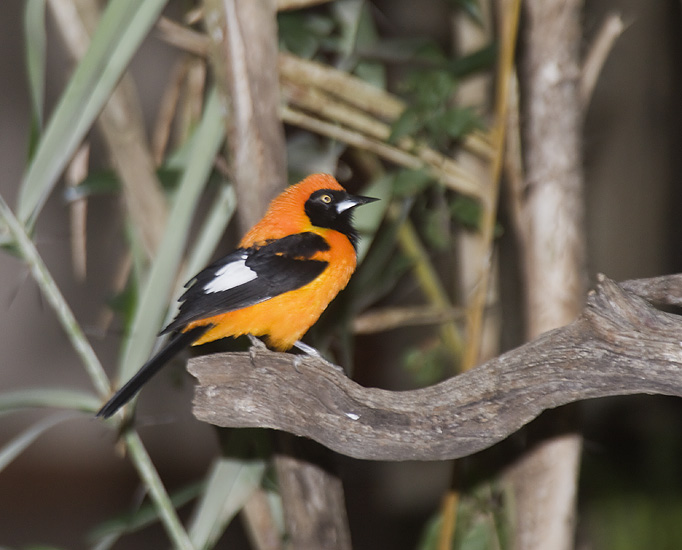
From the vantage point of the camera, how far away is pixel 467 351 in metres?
1.59

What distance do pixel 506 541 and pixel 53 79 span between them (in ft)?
10.0

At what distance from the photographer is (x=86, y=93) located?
132 centimetres

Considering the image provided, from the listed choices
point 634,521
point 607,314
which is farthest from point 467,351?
point 634,521

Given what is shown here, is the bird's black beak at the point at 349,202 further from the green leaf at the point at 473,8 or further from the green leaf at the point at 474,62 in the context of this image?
the green leaf at the point at 473,8

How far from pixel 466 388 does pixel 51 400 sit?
2.67 feet

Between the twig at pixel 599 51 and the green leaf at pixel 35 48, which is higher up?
the twig at pixel 599 51

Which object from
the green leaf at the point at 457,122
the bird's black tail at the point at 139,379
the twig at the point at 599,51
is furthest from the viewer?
the green leaf at the point at 457,122

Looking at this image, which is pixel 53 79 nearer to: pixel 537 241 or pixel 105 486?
pixel 105 486

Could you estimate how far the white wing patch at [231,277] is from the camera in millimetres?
1284

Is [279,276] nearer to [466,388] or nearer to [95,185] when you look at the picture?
[466,388]

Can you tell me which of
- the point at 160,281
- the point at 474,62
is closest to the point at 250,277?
the point at 160,281

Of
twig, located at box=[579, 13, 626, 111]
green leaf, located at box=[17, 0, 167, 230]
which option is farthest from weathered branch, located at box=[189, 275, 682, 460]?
twig, located at box=[579, 13, 626, 111]

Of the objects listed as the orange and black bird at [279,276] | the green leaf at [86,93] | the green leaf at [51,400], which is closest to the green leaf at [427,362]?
the orange and black bird at [279,276]

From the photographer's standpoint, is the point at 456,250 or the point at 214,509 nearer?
the point at 214,509
